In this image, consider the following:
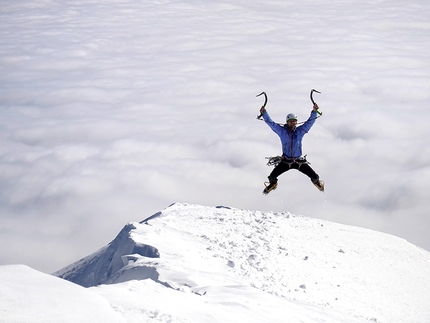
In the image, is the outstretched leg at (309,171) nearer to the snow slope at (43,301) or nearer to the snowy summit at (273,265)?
the snow slope at (43,301)

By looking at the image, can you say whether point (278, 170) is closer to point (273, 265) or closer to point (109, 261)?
point (273, 265)

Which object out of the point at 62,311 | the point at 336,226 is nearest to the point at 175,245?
the point at 336,226

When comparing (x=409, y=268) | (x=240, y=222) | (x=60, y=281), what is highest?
(x=60, y=281)

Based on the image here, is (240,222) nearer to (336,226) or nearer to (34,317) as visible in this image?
(336,226)

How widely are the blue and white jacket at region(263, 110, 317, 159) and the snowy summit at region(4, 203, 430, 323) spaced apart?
9718 millimetres

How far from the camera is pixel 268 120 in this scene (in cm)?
2003

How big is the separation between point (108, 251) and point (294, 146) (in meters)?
37.4

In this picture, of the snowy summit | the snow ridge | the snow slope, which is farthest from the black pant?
the snow ridge

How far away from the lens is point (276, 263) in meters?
46.8

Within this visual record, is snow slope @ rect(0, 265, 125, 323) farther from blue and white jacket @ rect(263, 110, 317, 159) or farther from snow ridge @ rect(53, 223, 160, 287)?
snow ridge @ rect(53, 223, 160, 287)

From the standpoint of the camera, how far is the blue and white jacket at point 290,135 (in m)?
20.1

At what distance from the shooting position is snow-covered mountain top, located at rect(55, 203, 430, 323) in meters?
38.8

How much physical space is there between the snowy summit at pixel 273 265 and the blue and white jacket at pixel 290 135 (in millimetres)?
9718

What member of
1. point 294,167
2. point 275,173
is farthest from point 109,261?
point 294,167
